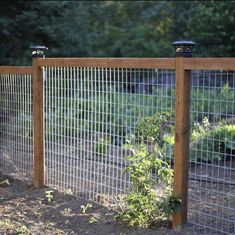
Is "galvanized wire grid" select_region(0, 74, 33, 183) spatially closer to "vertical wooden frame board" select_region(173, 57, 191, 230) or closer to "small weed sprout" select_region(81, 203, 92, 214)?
"small weed sprout" select_region(81, 203, 92, 214)

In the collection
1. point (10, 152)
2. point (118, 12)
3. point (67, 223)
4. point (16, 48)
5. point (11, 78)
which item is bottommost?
point (67, 223)

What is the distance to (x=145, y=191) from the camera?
14.9ft

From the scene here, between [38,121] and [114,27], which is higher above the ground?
[114,27]

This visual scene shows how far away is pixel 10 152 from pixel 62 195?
1543mm

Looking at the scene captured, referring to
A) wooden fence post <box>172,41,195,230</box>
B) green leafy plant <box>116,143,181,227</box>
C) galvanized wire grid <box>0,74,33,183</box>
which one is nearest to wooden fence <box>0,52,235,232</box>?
wooden fence post <box>172,41,195,230</box>

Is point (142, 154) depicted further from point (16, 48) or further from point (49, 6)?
point (16, 48)

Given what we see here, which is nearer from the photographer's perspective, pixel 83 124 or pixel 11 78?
pixel 83 124

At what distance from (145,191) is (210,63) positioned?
1329 mm

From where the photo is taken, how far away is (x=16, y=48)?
12.1 m

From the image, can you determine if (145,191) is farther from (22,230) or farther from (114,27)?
(114,27)

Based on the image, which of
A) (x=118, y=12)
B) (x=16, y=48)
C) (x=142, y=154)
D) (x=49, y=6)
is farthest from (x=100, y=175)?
(x=118, y=12)

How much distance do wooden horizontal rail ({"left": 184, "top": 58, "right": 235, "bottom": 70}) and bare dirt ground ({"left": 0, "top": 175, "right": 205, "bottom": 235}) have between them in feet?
4.71

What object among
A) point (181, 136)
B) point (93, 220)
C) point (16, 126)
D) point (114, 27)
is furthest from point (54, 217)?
point (114, 27)

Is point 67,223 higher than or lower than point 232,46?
lower
